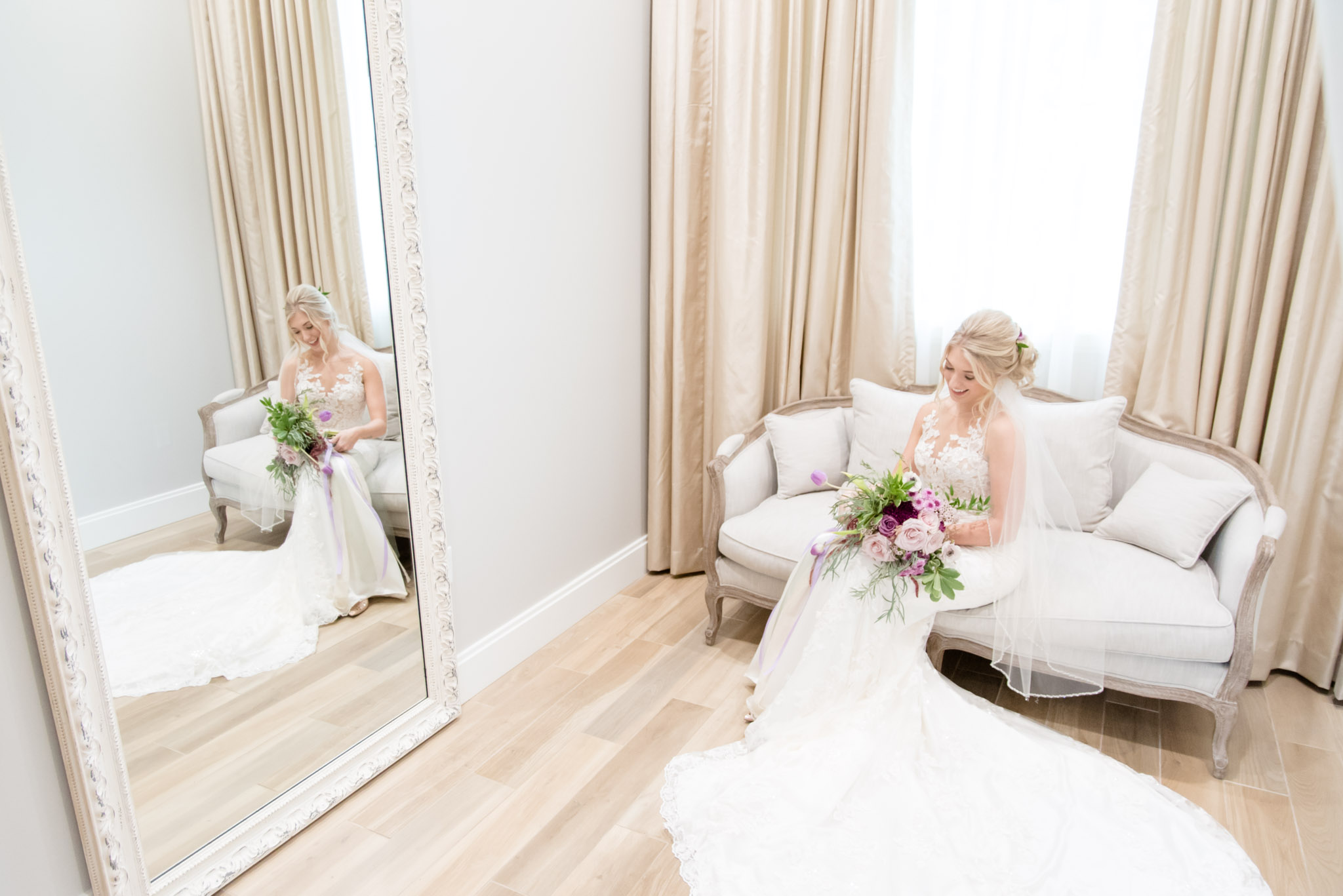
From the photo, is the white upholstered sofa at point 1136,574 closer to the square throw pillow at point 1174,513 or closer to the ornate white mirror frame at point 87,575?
the square throw pillow at point 1174,513

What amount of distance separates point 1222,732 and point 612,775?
67.7 inches

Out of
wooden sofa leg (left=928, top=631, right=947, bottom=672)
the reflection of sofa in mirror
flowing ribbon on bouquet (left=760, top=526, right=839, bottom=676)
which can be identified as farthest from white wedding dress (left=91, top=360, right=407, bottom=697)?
wooden sofa leg (left=928, top=631, right=947, bottom=672)

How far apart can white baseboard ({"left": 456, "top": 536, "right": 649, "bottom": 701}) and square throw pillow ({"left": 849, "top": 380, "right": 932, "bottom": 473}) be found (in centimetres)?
110

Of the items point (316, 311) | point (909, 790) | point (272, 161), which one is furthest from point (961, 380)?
point (272, 161)

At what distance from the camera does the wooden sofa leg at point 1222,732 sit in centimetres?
221

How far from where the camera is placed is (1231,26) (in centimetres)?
248

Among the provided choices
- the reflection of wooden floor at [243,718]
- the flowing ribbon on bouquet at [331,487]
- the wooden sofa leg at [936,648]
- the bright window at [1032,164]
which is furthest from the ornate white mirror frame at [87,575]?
the bright window at [1032,164]

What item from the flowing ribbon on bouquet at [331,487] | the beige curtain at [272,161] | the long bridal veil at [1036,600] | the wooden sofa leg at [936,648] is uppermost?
the beige curtain at [272,161]

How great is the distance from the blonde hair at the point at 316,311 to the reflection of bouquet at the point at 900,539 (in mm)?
1342

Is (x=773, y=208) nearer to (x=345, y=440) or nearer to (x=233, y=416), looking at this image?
(x=345, y=440)

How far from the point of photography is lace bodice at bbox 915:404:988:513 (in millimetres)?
2439

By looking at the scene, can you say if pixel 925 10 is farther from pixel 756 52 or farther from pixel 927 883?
pixel 927 883

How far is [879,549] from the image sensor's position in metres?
2.32

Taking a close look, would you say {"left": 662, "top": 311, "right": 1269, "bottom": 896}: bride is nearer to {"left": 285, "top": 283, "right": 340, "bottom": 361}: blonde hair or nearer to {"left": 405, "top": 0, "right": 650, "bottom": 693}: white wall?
{"left": 405, "top": 0, "right": 650, "bottom": 693}: white wall
